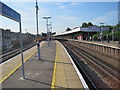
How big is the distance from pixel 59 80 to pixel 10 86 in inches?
97.9

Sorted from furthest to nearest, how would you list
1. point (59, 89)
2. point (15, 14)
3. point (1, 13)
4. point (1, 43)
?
point (1, 43), point (15, 14), point (59, 89), point (1, 13)

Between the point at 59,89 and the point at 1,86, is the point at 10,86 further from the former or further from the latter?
the point at 59,89

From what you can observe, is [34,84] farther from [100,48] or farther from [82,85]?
[100,48]

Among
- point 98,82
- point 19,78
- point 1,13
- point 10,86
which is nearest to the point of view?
point 1,13

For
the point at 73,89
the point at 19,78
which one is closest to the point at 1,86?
the point at 19,78

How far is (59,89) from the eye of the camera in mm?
7840

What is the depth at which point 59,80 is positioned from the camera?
9.43 metres

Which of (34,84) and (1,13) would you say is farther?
(34,84)

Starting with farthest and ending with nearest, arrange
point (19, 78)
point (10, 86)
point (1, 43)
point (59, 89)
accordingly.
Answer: point (1, 43)
point (19, 78)
point (10, 86)
point (59, 89)

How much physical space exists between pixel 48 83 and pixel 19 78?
1.91 meters

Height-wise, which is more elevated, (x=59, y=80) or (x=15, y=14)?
(x=15, y=14)

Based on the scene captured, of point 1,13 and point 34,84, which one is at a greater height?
point 1,13

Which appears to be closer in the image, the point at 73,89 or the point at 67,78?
the point at 73,89

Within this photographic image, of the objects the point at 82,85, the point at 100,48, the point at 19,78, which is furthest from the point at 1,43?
the point at 82,85
